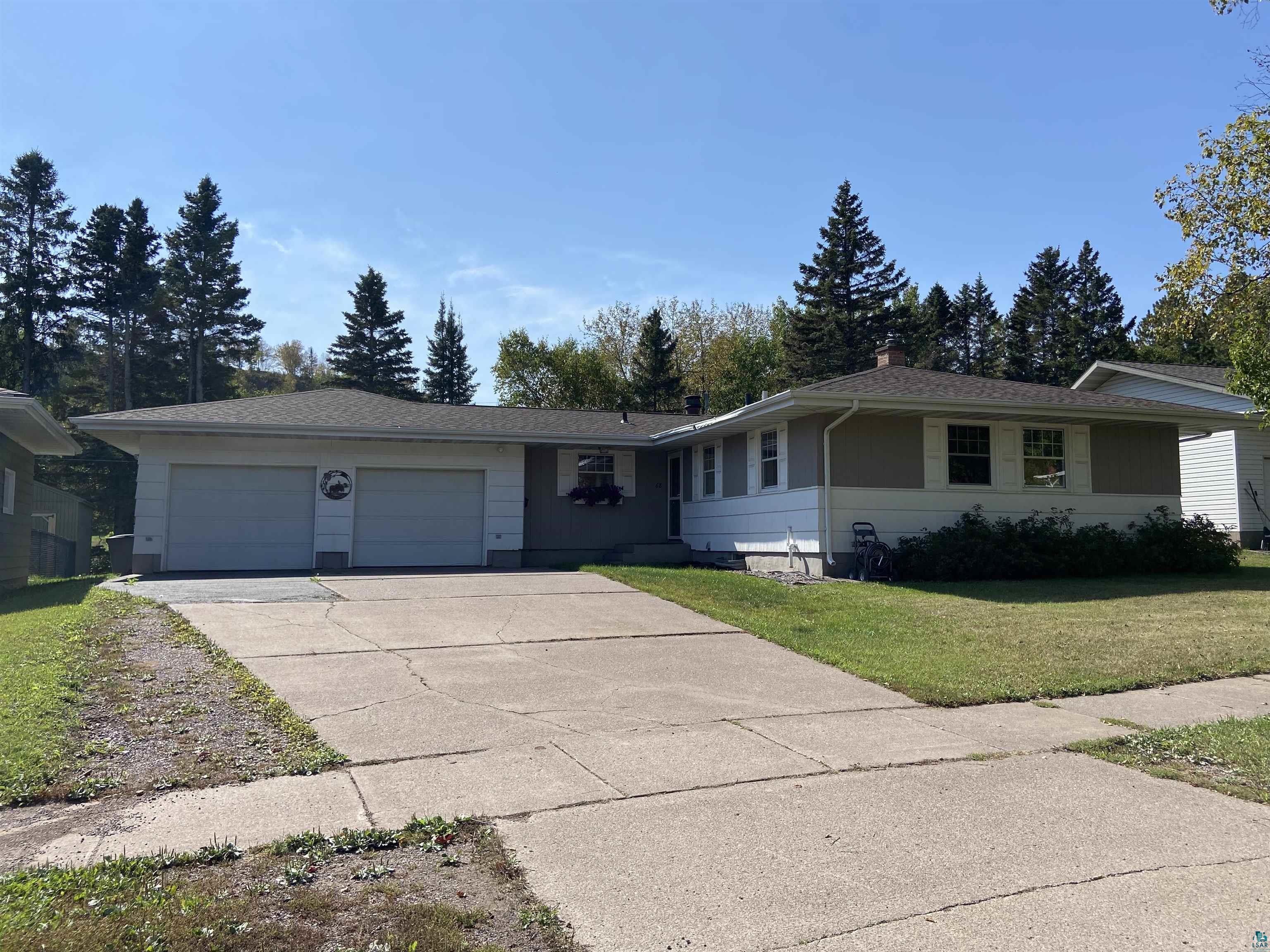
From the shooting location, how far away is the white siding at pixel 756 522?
45.5 feet

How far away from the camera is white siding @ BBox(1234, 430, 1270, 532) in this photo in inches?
786

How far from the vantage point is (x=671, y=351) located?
44.2m

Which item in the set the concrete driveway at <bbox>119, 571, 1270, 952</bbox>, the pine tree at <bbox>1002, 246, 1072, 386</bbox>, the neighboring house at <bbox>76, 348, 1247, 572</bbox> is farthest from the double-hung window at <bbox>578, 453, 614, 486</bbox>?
the pine tree at <bbox>1002, 246, 1072, 386</bbox>

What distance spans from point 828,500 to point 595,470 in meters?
5.94

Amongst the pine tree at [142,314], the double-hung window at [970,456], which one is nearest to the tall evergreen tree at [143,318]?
the pine tree at [142,314]

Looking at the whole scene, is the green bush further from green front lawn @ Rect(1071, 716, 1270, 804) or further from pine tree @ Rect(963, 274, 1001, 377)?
pine tree @ Rect(963, 274, 1001, 377)

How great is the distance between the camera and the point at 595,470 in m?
18.2

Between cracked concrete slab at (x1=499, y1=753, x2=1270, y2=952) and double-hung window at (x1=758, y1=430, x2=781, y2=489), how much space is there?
1025cm

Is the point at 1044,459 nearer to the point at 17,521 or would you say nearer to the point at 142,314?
the point at 17,521

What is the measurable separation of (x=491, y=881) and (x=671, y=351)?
136ft

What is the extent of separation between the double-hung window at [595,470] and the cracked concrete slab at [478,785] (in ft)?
42.3

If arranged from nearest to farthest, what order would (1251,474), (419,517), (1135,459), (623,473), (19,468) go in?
1. (1135,459)
2. (19,468)
3. (419,517)
4. (623,473)
5. (1251,474)

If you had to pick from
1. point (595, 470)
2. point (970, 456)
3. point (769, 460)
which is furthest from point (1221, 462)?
point (595, 470)

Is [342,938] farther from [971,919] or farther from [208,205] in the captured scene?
[208,205]
